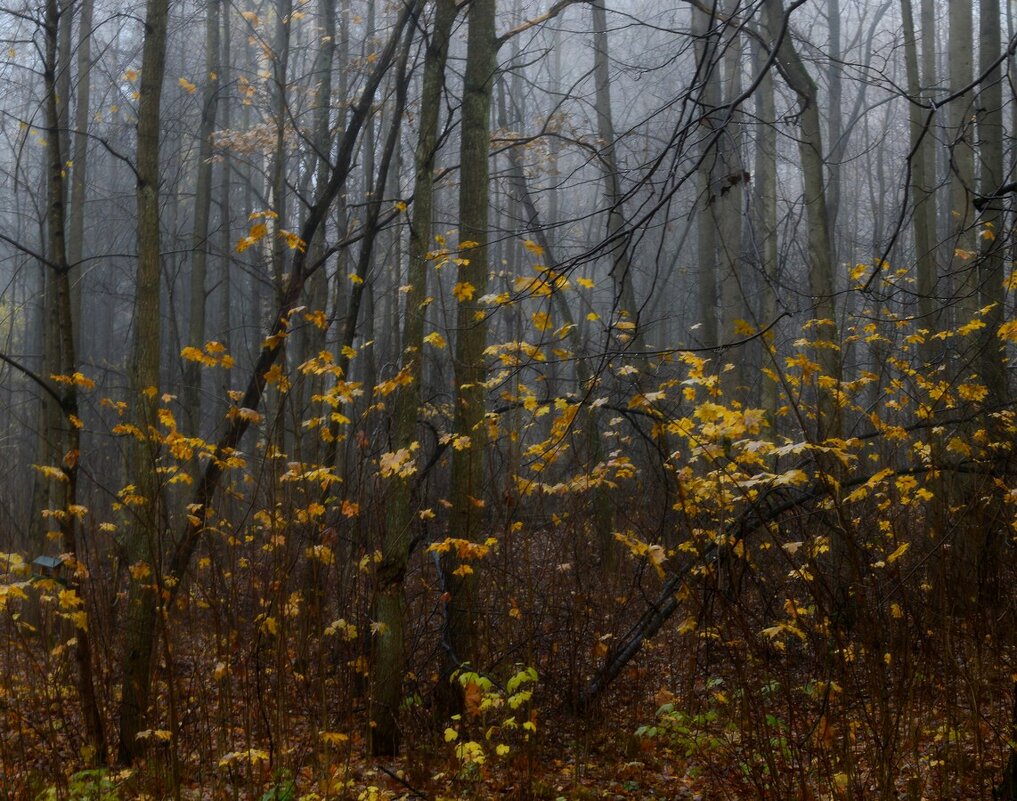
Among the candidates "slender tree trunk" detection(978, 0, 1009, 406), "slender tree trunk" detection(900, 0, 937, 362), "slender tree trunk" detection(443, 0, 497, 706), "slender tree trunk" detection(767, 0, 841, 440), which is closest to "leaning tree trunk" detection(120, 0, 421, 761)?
"slender tree trunk" detection(443, 0, 497, 706)

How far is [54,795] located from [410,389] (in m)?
3.00

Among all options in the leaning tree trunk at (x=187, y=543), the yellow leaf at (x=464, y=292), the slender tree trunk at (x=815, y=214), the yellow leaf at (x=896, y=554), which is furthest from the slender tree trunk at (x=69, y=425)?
the slender tree trunk at (x=815, y=214)

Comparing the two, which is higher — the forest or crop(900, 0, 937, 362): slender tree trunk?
Result: crop(900, 0, 937, 362): slender tree trunk

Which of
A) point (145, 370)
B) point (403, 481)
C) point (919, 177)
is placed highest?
point (919, 177)

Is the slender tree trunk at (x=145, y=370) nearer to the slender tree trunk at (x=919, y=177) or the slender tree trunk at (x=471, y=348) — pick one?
the slender tree trunk at (x=471, y=348)

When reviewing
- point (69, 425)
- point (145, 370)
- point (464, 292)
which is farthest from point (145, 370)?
point (464, 292)

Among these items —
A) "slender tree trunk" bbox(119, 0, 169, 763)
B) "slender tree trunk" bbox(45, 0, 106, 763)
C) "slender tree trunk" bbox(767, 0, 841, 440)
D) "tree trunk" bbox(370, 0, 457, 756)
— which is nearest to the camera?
"slender tree trunk" bbox(45, 0, 106, 763)

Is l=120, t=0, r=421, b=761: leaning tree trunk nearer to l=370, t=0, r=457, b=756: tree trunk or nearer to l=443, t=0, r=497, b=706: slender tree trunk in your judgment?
l=370, t=0, r=457, b=756: tree trunk

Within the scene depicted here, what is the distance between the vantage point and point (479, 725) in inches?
216

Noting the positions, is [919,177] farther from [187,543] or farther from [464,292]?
[187,543]

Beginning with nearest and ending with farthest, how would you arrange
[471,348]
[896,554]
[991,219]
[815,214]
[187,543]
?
[896,554]
[991,219]
[187,543]
[471,348]
[815,214]

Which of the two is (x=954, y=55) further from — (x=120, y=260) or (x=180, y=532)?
(x=120, y=260)

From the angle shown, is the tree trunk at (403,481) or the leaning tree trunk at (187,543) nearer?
the leaning tree trunk at (187,543)

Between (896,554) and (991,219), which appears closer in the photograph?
(896,554)
